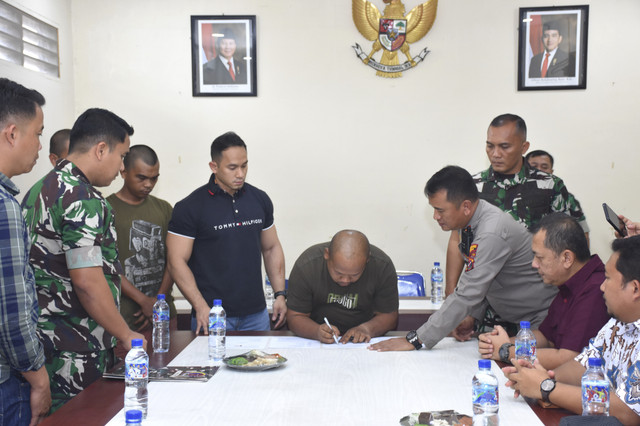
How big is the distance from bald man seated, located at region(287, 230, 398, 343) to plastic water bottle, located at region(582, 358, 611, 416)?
122 cm

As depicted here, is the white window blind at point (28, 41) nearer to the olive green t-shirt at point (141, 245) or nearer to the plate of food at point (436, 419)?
the olive green t-shirt at point (141, 245)

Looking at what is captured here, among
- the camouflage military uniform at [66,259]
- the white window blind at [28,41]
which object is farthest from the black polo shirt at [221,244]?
the white window blind at [28,41]

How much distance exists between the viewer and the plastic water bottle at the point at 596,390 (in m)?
1.77

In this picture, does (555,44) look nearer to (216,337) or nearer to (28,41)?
(216,337)

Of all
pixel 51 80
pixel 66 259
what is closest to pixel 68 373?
pixel 66 259

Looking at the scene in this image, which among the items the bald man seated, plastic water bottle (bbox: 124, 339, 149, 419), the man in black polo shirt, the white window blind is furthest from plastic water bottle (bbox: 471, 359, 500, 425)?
the white window blind

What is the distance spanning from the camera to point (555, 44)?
4770mm

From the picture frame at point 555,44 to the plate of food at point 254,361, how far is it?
3.33 meters

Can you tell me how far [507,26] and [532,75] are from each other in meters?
0.42

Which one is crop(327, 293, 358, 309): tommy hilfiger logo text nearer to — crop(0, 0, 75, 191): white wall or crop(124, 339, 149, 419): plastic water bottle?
crop(124, 339, 149, 419): plastic water bottle

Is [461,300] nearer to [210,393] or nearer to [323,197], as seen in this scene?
[210,393]

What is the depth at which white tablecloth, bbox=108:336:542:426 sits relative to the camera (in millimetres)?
1884

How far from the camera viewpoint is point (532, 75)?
15.8 feet

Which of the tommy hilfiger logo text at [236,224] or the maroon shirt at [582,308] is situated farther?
the tommy hilfiger logo text at [236,224]
